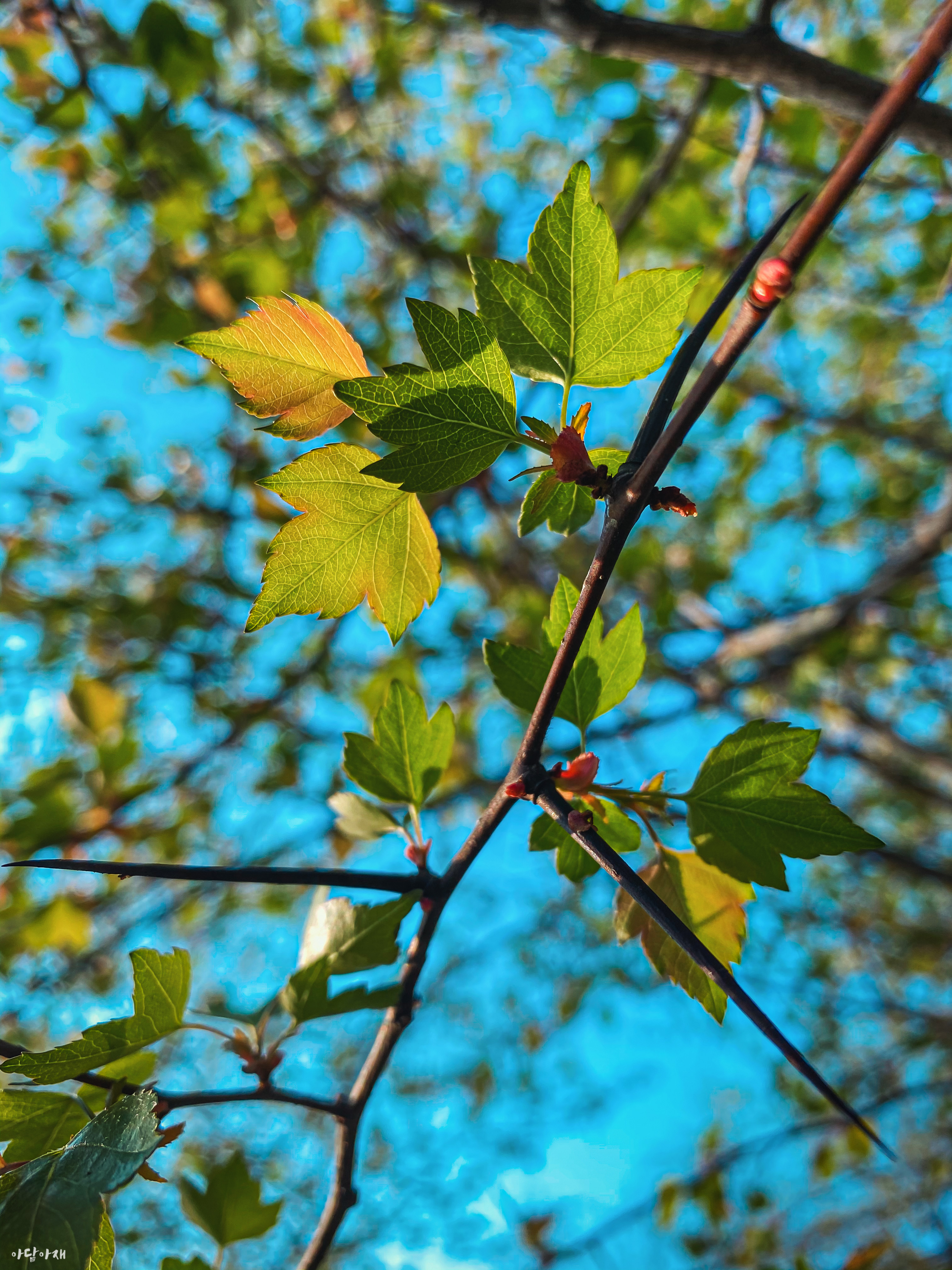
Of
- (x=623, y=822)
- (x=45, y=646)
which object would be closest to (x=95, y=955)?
(x=45, y=646)

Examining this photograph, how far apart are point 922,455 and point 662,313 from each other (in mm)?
3555

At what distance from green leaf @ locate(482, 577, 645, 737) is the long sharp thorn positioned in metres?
0.21

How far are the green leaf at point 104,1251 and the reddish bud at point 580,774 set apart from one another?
0.43 metres

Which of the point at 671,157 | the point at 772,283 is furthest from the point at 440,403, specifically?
the point at 671,157

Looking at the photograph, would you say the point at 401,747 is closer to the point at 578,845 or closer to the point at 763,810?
the point at 578,845

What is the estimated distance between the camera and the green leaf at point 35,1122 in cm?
55

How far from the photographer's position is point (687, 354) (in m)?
0.38

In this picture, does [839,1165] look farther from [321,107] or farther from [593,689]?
[321,107]

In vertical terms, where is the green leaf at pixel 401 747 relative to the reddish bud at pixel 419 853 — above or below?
above

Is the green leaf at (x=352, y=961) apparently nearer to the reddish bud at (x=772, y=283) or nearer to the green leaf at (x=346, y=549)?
the green leaf at (x=346, y=549)

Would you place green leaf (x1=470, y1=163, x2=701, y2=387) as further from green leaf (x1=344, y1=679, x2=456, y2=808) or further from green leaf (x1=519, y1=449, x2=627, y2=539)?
green leaf (x1=344, y1=679, x2=456, y2=808)

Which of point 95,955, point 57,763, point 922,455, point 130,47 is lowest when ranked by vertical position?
point 95,955

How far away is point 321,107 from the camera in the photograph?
2629 millimetres

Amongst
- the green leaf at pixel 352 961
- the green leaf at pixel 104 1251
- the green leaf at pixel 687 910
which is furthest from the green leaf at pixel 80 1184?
the green leaf at pixel 687 910
